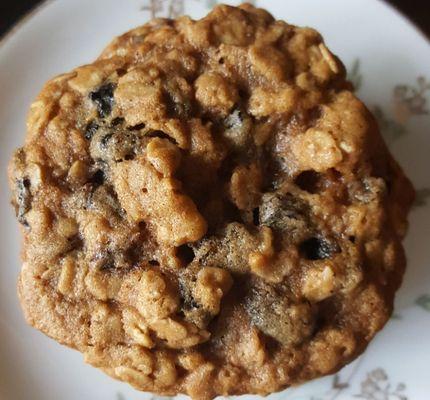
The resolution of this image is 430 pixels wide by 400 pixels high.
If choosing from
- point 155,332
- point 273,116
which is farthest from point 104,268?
point 273,116

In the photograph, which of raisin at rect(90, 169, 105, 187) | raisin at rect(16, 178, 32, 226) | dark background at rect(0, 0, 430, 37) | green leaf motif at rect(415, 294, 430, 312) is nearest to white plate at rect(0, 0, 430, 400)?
green leaf motif at rect(415, 294, 430, 312)

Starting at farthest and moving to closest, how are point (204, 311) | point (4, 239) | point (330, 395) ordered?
point (4, 239) → point (330, 395) → point (204, 311)

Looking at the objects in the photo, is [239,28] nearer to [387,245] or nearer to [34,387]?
[387,245]

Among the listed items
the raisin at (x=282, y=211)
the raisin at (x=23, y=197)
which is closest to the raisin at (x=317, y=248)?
the raisin at (x=282, y=211)

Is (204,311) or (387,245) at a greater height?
(204,311)

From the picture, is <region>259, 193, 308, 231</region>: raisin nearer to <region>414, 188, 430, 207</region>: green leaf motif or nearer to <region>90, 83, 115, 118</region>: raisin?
<region>90, 83, 115, 118</region>: raisin

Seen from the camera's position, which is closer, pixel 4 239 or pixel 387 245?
pixel 387 245

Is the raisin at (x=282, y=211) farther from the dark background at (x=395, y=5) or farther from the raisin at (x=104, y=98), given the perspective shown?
the dark background at (x=395, y=5)

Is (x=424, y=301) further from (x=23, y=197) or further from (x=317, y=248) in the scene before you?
(x=23, y=197)
